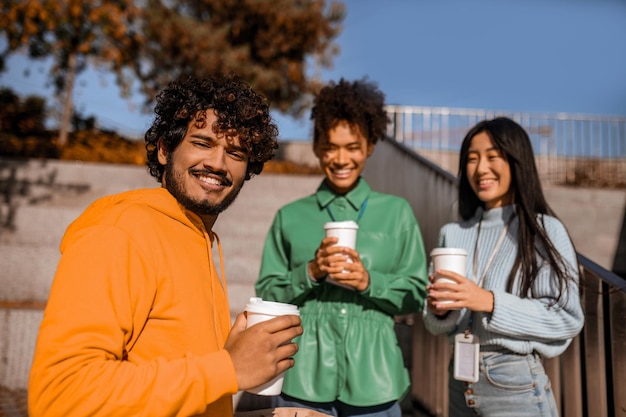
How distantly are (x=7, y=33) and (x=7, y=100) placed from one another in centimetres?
451

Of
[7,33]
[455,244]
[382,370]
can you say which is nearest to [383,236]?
[455,244]

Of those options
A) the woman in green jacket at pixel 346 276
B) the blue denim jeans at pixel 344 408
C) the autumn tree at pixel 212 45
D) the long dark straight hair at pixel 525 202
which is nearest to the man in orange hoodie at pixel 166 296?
the woman in green jacket at pixel 346 276

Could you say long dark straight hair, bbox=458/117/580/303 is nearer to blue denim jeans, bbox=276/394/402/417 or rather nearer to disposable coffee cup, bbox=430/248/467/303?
disposable coffee cup, bbox=430/248/467/303

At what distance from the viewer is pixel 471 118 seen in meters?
13.6

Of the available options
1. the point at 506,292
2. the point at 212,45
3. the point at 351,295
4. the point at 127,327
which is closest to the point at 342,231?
the point at 351,295

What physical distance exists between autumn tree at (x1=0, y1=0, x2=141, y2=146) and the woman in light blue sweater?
886cm

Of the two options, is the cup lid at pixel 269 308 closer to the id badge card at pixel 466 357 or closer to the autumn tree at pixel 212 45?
the id badge card at pixel 466 357

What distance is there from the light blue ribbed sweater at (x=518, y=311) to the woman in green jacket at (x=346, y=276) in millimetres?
249

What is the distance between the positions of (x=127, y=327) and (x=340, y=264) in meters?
1.15

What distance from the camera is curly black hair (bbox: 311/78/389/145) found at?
8.83 feet

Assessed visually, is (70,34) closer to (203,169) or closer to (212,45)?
(212,45)

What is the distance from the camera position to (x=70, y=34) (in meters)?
11.8

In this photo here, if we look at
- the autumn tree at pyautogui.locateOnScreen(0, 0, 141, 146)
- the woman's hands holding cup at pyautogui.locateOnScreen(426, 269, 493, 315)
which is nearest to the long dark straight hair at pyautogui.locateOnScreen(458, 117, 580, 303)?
the woman's hands holding cup at pyautogui.locateOnScreen(426, 269, 493, 315)

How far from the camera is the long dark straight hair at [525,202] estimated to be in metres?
2.07
